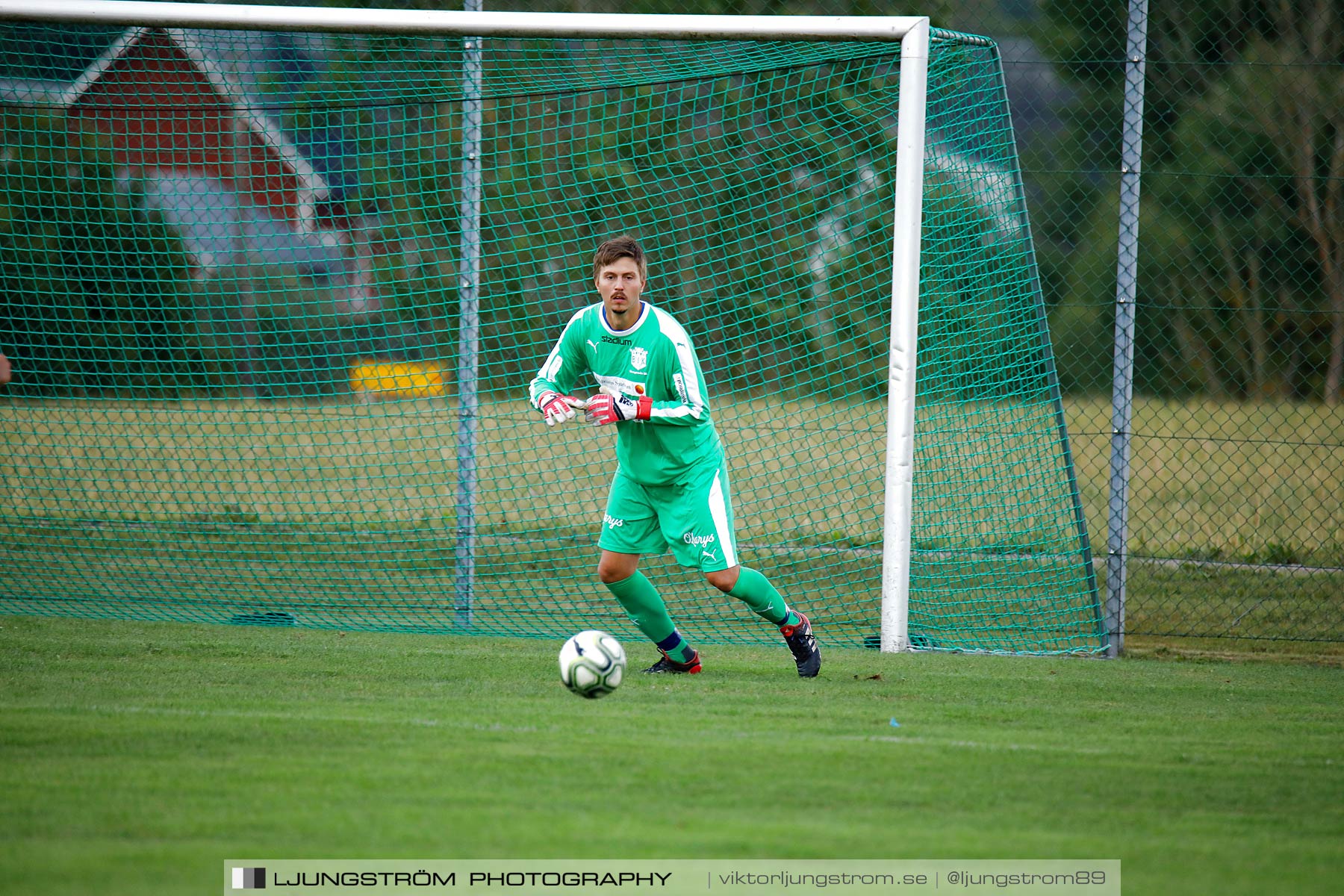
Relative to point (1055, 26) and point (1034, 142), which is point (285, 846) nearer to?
point (1055, 26)

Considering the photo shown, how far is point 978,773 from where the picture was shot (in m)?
3.83

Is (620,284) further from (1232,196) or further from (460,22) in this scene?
(1232,196)

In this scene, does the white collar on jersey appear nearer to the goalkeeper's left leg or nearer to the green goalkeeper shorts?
the green goalkeeper shorts

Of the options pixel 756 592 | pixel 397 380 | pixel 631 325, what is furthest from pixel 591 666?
pixel 397 380

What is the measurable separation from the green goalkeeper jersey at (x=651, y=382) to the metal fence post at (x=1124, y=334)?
2257 mm

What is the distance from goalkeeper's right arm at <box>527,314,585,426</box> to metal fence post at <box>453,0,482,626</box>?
147 centimetres

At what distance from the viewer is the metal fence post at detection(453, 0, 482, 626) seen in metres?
6.96

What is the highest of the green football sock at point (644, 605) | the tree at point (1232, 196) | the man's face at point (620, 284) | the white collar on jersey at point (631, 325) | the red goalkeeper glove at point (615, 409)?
the tree at point (1232, 196)

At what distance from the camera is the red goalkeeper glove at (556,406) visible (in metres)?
5.08

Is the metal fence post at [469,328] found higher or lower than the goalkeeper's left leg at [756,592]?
higher

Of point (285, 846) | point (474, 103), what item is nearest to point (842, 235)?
point (474, 103)

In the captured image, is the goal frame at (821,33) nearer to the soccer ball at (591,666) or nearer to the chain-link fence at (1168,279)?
the chain-link fence at (1168,279)

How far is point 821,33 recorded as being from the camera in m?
5.95

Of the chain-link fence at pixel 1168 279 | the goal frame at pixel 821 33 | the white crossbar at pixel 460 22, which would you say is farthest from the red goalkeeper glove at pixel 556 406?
the chain-link fence at pixel 1168 279
